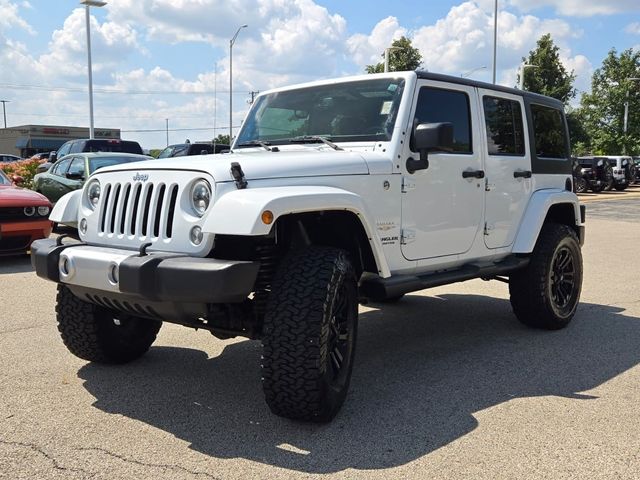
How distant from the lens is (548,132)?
6.04 m

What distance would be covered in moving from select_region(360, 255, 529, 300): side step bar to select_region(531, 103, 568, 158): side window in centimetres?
116

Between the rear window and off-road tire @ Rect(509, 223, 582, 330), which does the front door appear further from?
the rear window

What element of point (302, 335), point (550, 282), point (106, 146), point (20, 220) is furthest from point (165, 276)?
point (106, 146)

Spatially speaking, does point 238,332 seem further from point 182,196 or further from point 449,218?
point 449,218

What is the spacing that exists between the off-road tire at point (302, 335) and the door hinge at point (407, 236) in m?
0.82

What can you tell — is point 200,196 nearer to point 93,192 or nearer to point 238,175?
point 238,175

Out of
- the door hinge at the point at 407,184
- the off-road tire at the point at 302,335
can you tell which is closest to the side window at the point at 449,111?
the door hinge at the point at 407,184

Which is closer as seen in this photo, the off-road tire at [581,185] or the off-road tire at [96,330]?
the off-road tire at [96,330]

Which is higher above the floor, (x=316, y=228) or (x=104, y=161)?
(x=104, y=161)

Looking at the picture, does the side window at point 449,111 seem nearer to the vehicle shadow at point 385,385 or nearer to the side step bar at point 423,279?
the side step bar at point 423,279

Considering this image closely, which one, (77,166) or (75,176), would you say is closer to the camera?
(75,176)

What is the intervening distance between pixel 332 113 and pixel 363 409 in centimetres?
205

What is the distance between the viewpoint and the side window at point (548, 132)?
5840mm

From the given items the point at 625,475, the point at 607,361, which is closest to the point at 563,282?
the point at 607,361
